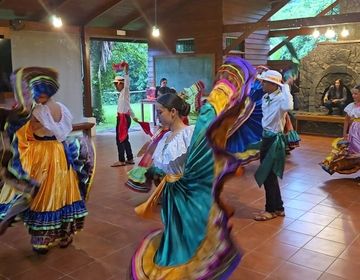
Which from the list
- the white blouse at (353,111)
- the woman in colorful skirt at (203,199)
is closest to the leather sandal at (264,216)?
the woman in colorful skirt at (203,199)

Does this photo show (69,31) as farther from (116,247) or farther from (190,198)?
(190,198)

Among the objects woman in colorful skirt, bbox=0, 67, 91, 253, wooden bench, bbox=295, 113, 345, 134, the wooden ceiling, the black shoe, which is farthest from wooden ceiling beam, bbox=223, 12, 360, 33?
the black shoe

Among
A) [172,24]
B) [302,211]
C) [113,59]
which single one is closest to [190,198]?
[302,211]

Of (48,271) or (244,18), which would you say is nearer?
(48,271)

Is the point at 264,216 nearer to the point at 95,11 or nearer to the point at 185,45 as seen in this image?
the point at 95,11

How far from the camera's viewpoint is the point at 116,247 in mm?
3289

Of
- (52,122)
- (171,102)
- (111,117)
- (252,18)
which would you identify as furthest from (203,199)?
(111,117)

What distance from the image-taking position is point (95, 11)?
891 centimetres

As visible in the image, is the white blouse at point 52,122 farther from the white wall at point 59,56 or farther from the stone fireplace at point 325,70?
the stone fireplace at point 325,70

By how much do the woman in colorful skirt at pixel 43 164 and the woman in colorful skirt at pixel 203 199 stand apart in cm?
99

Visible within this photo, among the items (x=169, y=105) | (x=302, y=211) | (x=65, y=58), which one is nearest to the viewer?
(x=169, y=105)

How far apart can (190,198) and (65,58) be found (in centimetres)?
756

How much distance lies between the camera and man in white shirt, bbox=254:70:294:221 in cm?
368

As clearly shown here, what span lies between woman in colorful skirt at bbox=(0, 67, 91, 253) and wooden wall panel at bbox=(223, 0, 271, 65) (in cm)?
799
